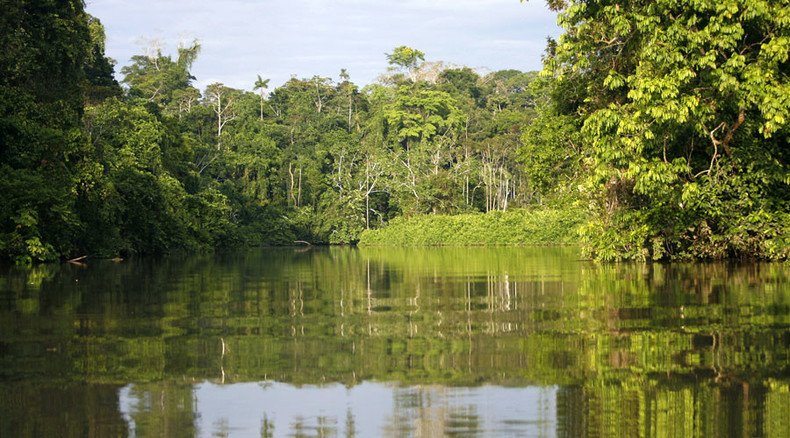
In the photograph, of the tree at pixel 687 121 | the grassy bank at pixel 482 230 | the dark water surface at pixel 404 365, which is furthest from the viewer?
the grassy bank at pixel 482 230

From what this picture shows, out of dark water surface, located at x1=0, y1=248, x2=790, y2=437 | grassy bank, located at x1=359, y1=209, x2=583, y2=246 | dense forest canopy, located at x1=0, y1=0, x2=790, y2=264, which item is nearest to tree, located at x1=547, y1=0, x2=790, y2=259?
dense forest canopy, located at x1=0, y1=0, x2=790, y2=264

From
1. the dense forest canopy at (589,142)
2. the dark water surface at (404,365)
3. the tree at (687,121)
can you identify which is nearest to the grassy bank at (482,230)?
the dense forest canopy at (589,142)

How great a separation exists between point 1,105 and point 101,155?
30.3 feet

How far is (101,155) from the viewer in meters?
38.8

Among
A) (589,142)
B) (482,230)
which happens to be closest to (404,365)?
(589,142)

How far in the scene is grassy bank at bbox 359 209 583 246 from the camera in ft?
213

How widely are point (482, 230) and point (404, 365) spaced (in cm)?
6113

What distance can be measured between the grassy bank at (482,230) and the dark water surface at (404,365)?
157ft

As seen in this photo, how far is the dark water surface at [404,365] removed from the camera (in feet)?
19.0

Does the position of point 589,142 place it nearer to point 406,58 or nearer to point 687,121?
point 687,121

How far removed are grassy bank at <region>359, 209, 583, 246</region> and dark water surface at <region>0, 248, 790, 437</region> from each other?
47.9 metres

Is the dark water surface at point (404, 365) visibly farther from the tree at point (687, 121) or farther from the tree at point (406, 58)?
the tree at point (406, 58)

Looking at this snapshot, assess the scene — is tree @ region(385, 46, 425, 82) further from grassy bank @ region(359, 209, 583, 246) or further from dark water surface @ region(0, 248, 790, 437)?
dark water surface @ region(0, 248, 790, 437)

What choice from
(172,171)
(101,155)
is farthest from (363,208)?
(101,155)
